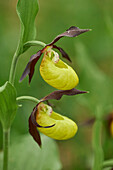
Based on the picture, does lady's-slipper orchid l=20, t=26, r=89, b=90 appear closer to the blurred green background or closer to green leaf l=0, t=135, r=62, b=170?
the blurred green background

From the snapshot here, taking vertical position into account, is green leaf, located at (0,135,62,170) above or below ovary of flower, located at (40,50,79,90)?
below

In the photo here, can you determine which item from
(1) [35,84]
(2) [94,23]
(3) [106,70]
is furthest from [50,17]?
(1) [35,84]

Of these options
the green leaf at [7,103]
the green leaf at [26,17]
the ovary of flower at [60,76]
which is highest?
the green leaf at [26,17]

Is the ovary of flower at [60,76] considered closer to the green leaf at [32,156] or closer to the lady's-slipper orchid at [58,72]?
the lady's-slipper orchid at [58,72]

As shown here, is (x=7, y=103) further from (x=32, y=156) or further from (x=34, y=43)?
(x=32, y=156)

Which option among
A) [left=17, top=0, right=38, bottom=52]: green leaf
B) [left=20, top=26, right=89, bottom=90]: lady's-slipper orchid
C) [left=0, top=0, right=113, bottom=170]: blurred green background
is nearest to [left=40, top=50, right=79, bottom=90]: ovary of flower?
[left=20, top=26, right=89, bottom=90]: lady's-slipper orchid

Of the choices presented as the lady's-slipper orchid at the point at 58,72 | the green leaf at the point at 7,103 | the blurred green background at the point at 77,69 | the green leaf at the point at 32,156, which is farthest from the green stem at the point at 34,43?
the green leaf at the point at 32,156

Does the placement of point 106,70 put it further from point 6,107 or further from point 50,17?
point 6,107
